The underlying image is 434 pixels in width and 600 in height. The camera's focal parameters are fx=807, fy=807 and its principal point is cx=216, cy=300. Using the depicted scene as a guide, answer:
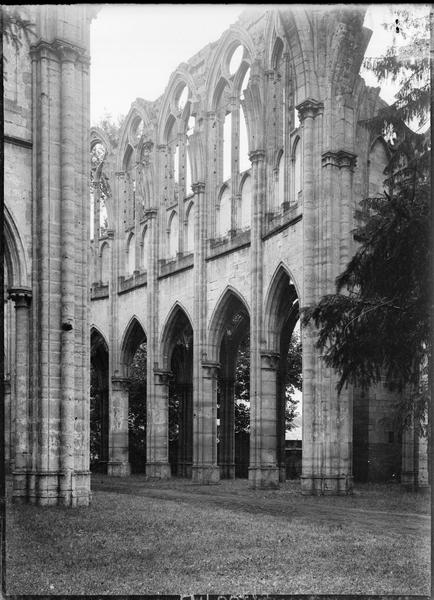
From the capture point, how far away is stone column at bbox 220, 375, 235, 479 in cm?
2817

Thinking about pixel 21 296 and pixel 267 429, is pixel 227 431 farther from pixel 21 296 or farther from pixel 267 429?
pixel 21 296

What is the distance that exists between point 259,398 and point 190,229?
806cm

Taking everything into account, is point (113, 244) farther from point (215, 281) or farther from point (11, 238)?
point (11, 238)

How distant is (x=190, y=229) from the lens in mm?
27766

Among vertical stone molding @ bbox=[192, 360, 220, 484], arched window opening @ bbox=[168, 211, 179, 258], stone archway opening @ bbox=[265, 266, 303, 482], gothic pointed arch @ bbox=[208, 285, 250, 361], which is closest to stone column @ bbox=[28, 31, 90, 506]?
stone archway opening @ bbox=[265, 266, 303, 482]

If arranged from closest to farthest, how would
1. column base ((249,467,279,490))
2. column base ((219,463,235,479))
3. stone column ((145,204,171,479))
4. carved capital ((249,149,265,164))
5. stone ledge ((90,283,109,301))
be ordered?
column base ((249,467,279,490)) → carved capital ((249,149,265,164)) → stone column ((145,204,171,479)) → column base ((219,463,235,479)) → stone ledge ((90,283,109,301))

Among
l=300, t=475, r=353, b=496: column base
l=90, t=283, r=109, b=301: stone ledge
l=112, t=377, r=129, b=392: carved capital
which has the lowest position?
l=300, t=475, r=353, b=496: column base

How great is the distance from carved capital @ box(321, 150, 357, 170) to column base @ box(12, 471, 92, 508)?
926cm

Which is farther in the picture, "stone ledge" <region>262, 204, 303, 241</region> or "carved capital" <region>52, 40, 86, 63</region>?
"stone ledge" <region>262, 204, 303, 241</region>

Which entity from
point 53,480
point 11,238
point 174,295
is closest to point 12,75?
point 11,238

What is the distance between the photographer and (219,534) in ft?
36.3

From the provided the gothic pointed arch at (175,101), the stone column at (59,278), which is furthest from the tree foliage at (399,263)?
the gothic pointed arch at (175,101)

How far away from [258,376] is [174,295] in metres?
6.97

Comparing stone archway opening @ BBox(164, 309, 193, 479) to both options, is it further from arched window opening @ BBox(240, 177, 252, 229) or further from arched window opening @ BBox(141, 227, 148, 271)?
arched window opening @ BBox(240, 177, 252, 229)
